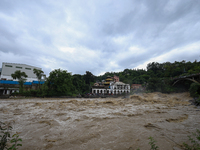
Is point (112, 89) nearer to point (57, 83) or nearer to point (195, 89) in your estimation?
point (57, 83)

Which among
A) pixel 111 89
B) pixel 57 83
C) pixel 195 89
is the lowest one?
pixel 111 89

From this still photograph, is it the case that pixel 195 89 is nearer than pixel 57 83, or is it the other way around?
pixel 195 89

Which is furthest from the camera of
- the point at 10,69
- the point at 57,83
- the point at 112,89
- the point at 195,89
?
the point at 112,89

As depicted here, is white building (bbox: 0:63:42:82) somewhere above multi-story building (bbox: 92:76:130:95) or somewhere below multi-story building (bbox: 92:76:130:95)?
above

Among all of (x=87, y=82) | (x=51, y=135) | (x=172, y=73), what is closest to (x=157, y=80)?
(x=172, y=73)

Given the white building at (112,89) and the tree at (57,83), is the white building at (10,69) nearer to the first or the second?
the tree at (57,83)

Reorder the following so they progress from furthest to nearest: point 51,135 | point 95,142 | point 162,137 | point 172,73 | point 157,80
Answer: point 172,73 < point 157,80 < point 51,135 < point 162,137 < point 95,142

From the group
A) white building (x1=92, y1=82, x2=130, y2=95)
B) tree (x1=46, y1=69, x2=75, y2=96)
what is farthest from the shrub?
tree (x1=46, y1=69, x2=75, y2=96)

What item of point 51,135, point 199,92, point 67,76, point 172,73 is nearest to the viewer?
point 51,135

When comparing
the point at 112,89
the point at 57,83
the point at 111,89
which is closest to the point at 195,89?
the point at 112,89

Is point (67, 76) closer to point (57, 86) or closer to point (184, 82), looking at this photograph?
point (57, 86)

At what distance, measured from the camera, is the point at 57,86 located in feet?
92.3

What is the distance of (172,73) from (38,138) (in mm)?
51625

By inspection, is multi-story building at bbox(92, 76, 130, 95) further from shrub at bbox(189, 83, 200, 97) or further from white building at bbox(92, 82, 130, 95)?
shrub at bbox(189, 83, 200, 97)
